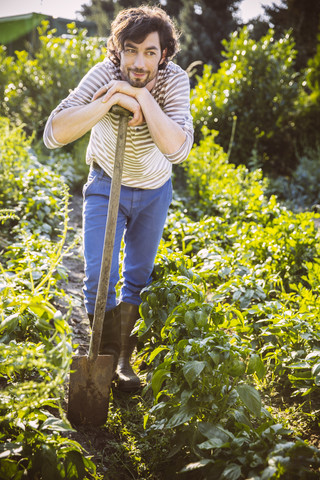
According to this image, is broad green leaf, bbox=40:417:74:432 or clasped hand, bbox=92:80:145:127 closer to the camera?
broad green leaf, bbox=40:417:74:432

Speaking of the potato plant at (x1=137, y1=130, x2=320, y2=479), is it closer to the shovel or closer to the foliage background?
the foliage background

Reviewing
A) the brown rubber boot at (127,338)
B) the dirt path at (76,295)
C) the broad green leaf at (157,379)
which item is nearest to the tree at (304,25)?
the dirt path at (76,295)

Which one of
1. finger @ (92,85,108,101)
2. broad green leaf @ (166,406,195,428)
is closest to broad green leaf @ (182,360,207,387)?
broad green leaf @ (166,406,195,428)

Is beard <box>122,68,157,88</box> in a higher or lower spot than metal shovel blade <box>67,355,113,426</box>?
higher

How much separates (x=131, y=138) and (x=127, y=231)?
1.68 ft

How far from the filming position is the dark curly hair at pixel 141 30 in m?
2.01

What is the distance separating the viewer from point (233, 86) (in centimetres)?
625

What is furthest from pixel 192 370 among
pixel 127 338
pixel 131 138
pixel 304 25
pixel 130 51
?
pixel 304 25

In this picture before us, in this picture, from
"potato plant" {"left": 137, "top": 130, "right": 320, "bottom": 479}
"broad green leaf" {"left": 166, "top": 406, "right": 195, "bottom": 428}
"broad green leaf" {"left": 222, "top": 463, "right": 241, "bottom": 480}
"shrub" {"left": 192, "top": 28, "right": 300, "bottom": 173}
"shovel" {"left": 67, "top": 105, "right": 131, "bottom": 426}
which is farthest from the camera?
"shrub" {"left": 192, "top": 28, "right": 300, "bottom": 173}

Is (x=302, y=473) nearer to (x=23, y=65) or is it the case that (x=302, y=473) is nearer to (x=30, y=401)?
(x=30, y=401)

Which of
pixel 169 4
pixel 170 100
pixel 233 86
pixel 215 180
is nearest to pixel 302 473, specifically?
pixel 170 100

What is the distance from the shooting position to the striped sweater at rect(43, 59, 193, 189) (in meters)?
2.06

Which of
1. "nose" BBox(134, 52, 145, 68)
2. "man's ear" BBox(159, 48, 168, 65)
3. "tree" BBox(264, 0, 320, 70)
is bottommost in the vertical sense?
"nose" BBox(134, 52, 145, 68)

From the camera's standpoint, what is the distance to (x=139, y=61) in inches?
79.7
